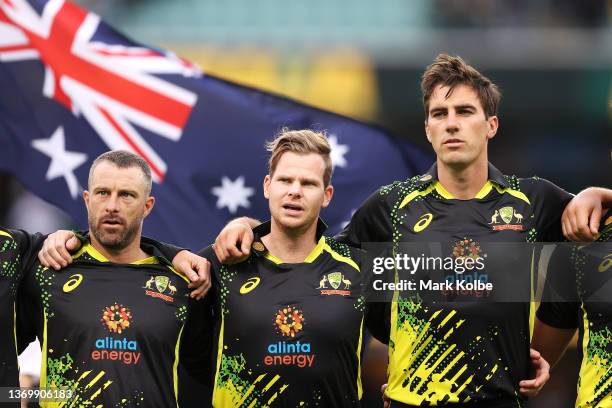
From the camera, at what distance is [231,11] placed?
1705 cm

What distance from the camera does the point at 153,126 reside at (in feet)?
26.2

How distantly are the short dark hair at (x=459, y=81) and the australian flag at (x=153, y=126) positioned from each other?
154 cm

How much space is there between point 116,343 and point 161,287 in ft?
1.30

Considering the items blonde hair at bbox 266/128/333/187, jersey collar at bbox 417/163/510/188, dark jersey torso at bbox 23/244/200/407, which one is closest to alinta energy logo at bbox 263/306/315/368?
dark jersey torso at bbox 23/244/200/407

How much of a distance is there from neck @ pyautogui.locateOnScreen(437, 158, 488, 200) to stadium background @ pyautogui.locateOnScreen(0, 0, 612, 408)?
27.6ft

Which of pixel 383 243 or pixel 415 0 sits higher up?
pixel 415 0

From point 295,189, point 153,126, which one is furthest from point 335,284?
point 153,126

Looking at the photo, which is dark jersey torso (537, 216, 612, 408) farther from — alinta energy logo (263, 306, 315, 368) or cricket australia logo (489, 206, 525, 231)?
alinta energy logo (263, 306, 315, 368)

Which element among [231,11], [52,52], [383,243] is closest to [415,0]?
[231,11]

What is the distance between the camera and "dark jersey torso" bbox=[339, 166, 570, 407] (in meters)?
5.99

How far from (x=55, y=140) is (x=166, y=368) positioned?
2537mm

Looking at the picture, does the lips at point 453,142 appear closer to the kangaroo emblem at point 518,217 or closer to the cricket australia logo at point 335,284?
the kangaroo emblem at point 518,217

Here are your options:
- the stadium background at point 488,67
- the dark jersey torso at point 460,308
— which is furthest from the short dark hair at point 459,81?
the stadium background at point 488,67

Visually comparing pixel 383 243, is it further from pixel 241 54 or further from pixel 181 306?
pixel 241 54
